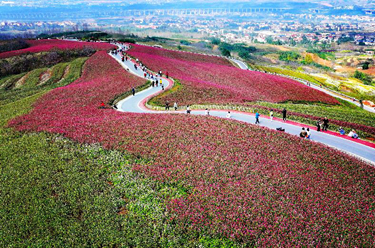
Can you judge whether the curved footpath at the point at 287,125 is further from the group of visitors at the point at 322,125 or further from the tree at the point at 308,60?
the tree at the point at 308,60

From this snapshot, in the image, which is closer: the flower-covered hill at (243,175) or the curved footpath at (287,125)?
the flower-covered hill at (243,175)

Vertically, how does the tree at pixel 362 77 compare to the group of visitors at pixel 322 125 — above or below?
below

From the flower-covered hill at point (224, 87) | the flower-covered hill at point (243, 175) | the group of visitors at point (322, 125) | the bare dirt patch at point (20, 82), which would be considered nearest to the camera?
the flower-covered hill at point (243, 175)

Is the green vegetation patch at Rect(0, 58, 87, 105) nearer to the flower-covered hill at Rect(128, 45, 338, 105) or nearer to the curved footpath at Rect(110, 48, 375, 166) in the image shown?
the flower-covered hill at Rect(128, 45, 338, 105)

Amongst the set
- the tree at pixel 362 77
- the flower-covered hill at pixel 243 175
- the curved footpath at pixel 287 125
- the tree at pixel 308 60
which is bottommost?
the tree at pixel 362 77

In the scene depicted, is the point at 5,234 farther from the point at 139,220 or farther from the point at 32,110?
the point at 32,110

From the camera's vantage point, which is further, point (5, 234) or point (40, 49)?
point (40, 49)

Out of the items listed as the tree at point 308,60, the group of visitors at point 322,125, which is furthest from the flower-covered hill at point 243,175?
the tree at point 308,60

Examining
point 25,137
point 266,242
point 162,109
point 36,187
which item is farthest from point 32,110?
point 266,242

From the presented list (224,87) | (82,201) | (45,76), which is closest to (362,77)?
(224,87)
